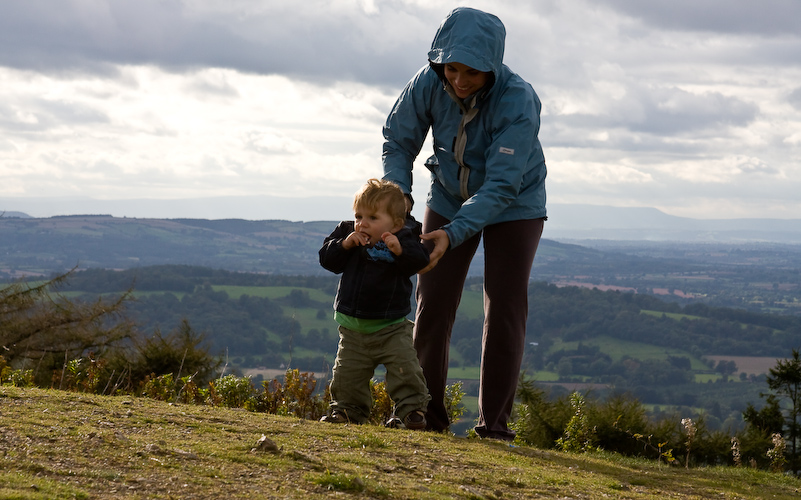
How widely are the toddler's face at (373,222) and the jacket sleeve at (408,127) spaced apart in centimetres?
46

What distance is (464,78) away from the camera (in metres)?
4.56

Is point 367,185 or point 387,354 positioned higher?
point 367,185

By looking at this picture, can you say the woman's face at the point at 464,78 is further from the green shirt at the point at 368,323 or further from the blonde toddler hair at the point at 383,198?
the green shirt at the point at 368,323

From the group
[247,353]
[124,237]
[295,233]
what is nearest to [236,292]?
[247,353]

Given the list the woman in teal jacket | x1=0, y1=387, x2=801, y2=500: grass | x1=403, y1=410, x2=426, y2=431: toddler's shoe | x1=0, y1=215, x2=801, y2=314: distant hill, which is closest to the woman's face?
the woman in teal jacket

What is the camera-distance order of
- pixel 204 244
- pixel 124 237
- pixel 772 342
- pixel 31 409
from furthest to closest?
1. pixel 204 244
2. pixel 124 237
3. pixel 772 342
4. pixel 31 409

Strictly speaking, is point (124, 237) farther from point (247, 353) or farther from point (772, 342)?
point (772, 342)

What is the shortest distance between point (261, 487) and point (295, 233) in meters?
189

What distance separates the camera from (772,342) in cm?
8669

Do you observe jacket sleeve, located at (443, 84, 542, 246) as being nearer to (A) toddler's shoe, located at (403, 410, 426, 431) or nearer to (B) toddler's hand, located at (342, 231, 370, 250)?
(B) toddler's hand, located at (342, 231, 370, 250)

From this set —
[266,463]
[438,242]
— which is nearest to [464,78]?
[438,242]

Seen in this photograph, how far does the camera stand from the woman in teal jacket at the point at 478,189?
4570 mm

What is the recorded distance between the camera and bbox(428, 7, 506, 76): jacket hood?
4398 millimetres

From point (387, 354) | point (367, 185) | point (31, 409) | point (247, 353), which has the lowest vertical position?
point (247, 353)
